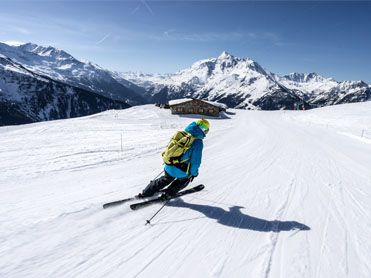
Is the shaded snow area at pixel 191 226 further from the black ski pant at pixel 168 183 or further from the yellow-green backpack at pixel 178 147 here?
the yellow-green backpack at pixel 178 147

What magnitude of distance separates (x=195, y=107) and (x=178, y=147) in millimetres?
60141

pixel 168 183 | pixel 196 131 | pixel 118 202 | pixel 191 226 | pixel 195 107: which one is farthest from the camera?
pixel 195 107

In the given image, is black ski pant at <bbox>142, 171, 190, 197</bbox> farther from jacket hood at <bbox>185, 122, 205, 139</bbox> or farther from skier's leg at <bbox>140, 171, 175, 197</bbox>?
jacket hood at <bbox>185, 122, 205, 139</bbox>

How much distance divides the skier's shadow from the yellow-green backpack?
1.21 meters

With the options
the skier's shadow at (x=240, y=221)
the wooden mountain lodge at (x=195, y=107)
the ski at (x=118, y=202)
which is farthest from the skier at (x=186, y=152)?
the wooden mountain lodge at (x=195, y=107)

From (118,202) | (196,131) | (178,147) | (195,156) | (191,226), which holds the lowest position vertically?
(191,226)

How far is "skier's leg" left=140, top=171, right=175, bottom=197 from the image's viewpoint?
6.74m

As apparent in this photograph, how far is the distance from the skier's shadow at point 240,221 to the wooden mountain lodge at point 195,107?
57362 millimetres

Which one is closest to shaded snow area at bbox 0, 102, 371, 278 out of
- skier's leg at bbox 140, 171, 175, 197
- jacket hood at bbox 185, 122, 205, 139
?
skier's leg at bbox 140, 171, 175, 197

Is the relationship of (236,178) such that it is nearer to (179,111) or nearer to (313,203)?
(313,203)

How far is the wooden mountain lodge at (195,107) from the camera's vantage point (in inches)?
2532

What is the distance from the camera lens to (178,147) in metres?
6.38

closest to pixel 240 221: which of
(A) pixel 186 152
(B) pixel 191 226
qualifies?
(B) pixel 191 226

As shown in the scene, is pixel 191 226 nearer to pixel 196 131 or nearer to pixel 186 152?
pixel 186 152
